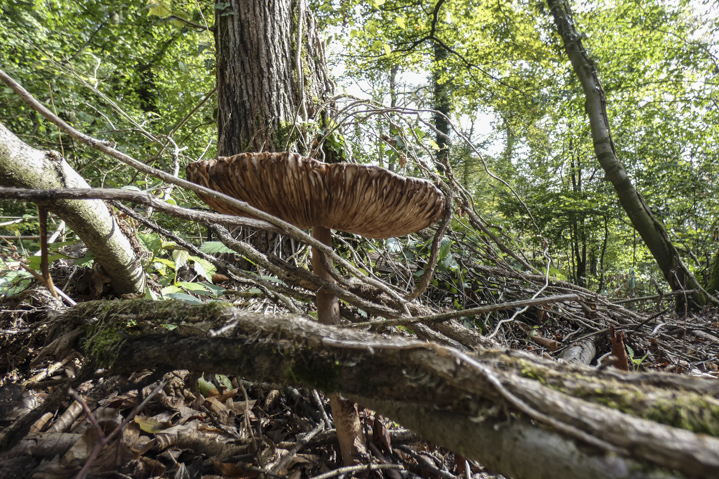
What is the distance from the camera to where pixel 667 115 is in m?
9.88

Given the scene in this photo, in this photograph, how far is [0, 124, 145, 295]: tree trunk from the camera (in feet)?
3.13

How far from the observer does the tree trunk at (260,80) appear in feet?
8.12

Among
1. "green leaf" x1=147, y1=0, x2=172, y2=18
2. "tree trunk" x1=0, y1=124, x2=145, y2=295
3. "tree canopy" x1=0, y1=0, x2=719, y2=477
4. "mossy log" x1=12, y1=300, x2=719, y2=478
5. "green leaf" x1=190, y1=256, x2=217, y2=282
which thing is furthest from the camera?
"green leaf" x1=147, y1=0, x2=172, y2=18

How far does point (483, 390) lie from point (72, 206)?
1356 millimetres

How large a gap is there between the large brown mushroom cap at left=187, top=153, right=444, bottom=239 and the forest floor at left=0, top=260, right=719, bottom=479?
651 millimetres

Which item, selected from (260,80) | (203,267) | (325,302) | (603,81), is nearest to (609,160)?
(603,81)

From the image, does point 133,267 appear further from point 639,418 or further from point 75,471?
point 639,418

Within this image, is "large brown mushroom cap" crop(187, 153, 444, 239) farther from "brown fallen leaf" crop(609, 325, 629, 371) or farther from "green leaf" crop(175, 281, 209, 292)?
"brown fallen leaf" crop(609, 325, 629, 371)

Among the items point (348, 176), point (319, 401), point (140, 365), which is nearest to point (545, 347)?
point (319, 401)

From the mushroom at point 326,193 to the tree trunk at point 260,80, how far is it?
1.30 metres

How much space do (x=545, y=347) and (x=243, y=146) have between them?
112 inches

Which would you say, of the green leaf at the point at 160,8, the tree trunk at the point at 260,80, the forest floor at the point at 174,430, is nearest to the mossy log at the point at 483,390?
the forest floor at the point at 174,430

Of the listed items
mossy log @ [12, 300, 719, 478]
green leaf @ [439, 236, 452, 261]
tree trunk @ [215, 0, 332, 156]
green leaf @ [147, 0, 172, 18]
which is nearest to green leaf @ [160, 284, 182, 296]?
mossy log @ [12, 300, 719, 478]

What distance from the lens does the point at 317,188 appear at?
43.6 inches
